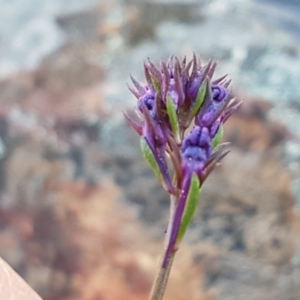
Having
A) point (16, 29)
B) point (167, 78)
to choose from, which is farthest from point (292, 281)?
point (16, 29)

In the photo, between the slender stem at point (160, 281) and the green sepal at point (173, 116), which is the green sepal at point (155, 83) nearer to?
the green sepal at point (173, 116)

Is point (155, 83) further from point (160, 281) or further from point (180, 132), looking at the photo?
point (160, 281)

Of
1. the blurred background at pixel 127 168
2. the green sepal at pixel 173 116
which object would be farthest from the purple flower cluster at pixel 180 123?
the blurred background at pixel 127 168

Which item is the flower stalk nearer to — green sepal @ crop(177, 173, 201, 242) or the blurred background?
green sepal @ crop(177, 173, 201, 242)

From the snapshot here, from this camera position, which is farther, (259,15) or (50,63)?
(259,15)

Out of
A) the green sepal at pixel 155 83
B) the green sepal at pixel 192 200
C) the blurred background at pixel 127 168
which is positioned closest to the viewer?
the green sepal at pixel 192 200

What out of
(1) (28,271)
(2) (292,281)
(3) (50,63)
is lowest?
(1) (28,271)

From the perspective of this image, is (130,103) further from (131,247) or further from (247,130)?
(131,247)

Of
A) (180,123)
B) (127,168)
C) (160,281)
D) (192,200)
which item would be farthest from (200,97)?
(127,168)
